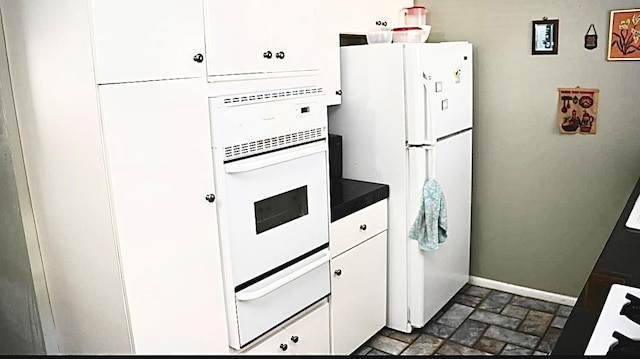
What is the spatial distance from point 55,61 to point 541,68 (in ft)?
8.38

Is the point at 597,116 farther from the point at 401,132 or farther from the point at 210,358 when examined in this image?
the point at 210,358

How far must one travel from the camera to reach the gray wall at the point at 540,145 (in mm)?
2941

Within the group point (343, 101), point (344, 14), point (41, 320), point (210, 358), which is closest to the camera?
point (210, 358)

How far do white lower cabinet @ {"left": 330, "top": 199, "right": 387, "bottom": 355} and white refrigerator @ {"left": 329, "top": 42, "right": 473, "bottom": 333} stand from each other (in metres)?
0.11

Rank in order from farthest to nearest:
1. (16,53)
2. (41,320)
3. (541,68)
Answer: (541,68), (41,320), (16,53)

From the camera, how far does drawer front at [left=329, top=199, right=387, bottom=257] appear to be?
256 centimetres

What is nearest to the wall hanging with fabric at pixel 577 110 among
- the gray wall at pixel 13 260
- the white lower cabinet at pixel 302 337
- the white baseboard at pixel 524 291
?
the white baseboard at pixel 524 291

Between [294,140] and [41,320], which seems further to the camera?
[294,140]

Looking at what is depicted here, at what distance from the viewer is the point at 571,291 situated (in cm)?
326

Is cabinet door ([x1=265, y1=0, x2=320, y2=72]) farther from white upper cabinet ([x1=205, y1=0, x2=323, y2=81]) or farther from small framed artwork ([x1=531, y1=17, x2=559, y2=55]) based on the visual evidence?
small framed artwork ([x1=531, y1=17, x2=559, y2=55])

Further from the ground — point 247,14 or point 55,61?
point 247,14

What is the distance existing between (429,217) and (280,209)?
3.10 feet

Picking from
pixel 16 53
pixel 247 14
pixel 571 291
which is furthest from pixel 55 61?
pixel 571 291

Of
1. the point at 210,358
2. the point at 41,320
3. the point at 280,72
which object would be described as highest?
the point at 280,72
